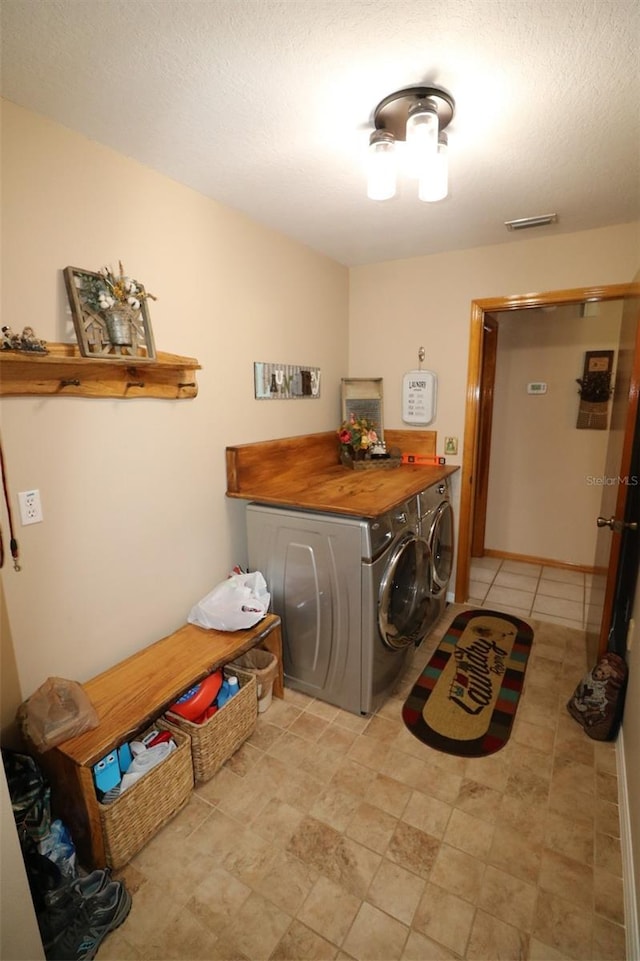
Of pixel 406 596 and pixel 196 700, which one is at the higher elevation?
pixel 406 596

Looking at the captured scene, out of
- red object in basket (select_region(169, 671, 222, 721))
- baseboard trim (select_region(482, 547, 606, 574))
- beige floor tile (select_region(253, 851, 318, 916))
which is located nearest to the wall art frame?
red object in basket (select_region(169, 671, 222, 721))

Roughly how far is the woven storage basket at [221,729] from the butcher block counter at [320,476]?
838 millimetres

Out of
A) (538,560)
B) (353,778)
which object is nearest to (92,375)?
(353,778)

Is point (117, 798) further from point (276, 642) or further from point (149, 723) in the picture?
point (276, 642)

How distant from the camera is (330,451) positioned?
9.61 ft

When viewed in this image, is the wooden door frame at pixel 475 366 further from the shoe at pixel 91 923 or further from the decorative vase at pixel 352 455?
the shoe at pixel 91 923

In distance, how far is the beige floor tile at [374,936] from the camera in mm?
1172

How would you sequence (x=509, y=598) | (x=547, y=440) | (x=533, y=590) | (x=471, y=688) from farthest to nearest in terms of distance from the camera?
(x=547, y=440), (x=533, y=590), (x=509, y=598), (x=471, y=688)

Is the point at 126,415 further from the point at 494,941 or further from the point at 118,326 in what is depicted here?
the point at 494,941

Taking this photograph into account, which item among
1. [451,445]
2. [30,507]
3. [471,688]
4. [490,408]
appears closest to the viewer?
[30,507]

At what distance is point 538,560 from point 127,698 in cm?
342

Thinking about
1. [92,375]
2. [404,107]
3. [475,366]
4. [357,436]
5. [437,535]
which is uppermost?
[404,107]

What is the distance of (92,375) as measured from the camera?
1531 mm

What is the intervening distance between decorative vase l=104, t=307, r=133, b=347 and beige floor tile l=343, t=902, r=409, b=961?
6.43 feet
